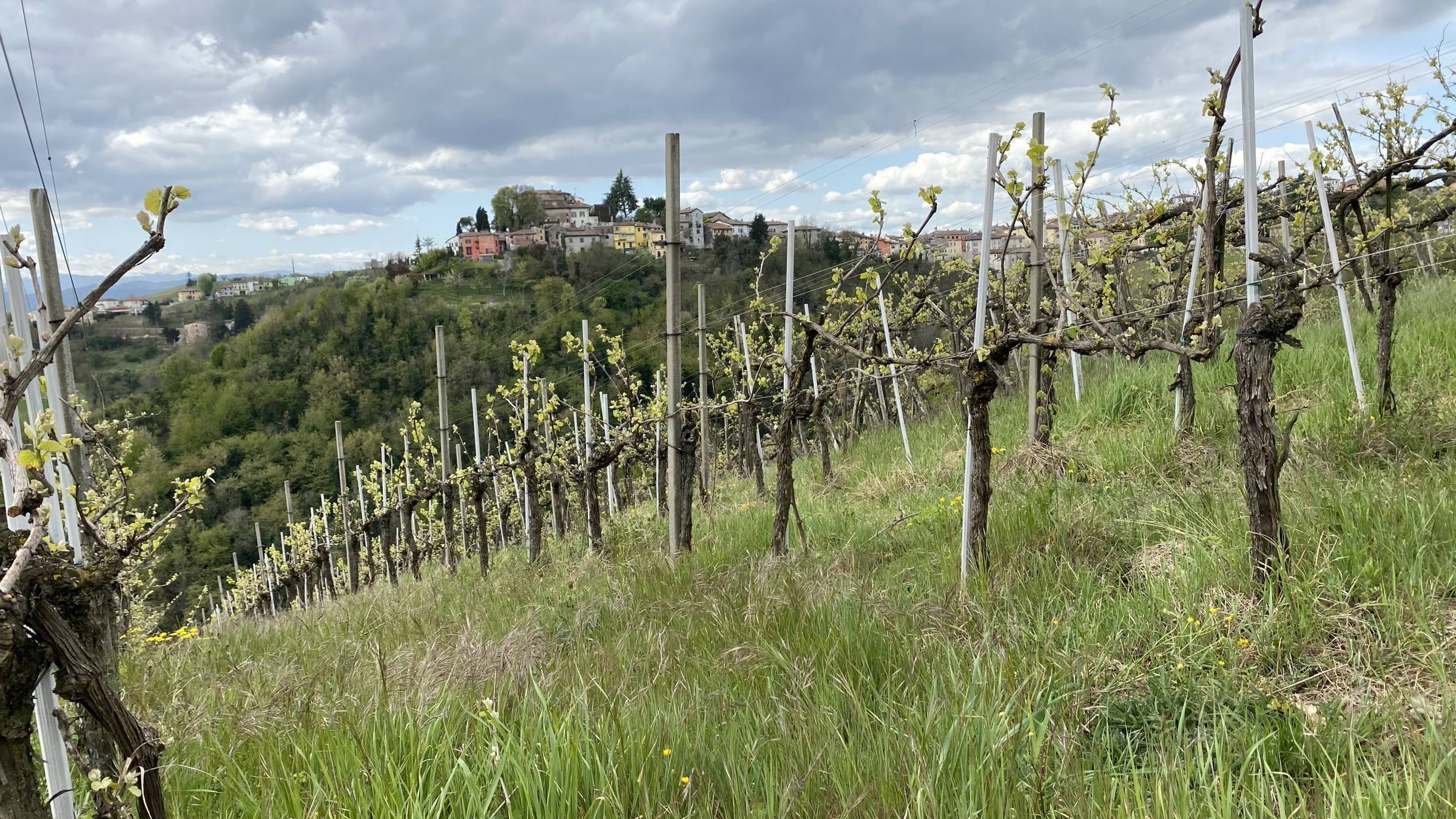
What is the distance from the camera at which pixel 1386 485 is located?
375 cm

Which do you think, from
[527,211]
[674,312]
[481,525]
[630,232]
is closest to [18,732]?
[674,312]

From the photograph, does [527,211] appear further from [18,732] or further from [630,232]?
[18,732]

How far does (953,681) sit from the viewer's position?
2.51m

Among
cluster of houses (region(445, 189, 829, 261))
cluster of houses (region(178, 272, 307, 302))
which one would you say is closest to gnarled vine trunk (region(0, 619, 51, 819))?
cluster of houses (region(445, 189, 829, 261))

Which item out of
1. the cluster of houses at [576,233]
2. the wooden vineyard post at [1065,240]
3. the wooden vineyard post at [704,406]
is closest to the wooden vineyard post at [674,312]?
the wooden vineyard post at [704,406]

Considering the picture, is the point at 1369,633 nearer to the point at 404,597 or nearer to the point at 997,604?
the point at 997,604

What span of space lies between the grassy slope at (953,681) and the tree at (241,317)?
80446 mm

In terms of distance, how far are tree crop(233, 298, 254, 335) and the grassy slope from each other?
8045 cm

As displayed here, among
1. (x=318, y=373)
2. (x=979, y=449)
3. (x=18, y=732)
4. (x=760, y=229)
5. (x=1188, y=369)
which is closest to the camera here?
(x=18, y=732)

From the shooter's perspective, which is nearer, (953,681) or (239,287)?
(953,681)

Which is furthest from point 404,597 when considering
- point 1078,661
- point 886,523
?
point 1078,661

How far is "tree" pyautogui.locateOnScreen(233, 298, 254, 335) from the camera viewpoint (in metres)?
72.8

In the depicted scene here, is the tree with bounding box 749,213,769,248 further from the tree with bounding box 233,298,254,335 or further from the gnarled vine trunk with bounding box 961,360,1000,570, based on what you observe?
the gnarled vine trunk with bounding box 961,360,1000,570

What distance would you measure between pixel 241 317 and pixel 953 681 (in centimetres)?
8610
